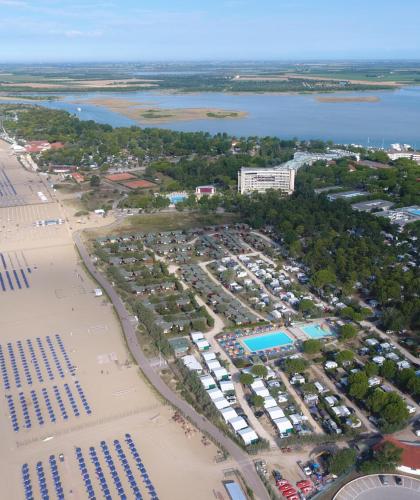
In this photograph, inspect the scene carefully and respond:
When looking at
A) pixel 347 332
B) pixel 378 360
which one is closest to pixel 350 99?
pixel 347 332

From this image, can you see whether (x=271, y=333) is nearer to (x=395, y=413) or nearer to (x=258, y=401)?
(x=258, y=401)

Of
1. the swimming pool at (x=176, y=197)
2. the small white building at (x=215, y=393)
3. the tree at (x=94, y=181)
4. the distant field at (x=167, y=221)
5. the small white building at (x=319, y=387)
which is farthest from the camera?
the tree at (x=94, y=181)

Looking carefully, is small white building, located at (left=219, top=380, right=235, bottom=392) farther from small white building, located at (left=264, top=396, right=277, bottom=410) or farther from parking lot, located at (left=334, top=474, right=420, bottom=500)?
parking lot, located at (left=334, top=474, right=420, bottom=500)

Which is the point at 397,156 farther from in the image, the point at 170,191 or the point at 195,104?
the point at 195,104

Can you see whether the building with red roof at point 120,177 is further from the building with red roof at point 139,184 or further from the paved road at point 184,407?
the paved road at point 184,407

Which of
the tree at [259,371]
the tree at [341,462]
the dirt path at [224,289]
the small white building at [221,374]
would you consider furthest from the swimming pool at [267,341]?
the tree at [341,462]

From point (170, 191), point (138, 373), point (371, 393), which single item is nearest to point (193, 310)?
point (138, 373)
